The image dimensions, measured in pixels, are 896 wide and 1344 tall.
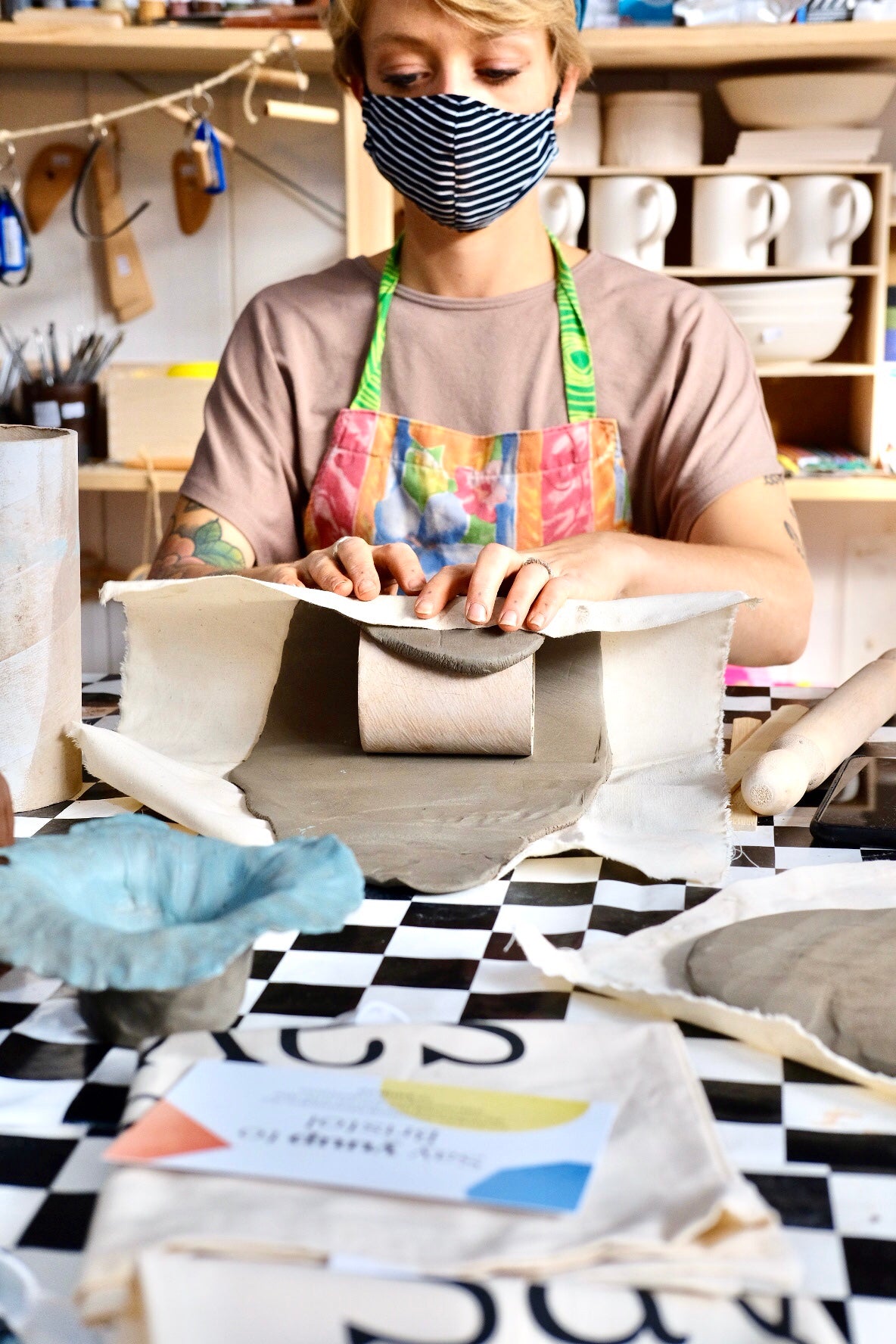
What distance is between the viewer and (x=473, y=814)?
34.3 inches

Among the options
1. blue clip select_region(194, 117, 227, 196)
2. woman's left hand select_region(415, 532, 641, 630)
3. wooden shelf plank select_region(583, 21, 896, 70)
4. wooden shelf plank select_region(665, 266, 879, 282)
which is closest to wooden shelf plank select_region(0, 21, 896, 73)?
wooden shelf plank select_region(583, 21, 896, 70)

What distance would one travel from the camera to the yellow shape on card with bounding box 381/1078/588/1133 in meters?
0.48

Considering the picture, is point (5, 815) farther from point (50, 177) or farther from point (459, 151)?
point (50, 177)

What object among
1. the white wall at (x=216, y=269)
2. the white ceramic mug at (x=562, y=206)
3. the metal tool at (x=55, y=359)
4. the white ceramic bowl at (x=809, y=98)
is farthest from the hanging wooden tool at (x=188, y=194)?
the white ceramic bowl at (x=809, y=98)

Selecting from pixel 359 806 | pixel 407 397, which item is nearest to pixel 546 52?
pixel 407 397

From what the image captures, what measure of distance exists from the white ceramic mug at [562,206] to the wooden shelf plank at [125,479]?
31.0 inches

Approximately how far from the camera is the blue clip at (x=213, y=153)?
220cm

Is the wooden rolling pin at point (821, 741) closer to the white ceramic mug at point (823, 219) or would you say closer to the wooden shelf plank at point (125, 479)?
the white ceramic mug at point (823, 219)

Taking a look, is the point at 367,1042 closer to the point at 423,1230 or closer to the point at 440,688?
the point at 423,1230

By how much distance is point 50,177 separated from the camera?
2.56 metres

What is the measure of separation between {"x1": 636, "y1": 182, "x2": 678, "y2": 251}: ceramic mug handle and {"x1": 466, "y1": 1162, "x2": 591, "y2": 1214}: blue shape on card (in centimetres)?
201

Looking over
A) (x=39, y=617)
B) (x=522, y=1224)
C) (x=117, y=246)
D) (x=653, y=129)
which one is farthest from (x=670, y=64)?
(x=522, y=1224)

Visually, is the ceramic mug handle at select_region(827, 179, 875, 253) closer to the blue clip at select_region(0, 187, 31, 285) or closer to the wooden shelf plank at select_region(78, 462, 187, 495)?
the wooden shelf plank at select_region(78, 462, 187, 495)

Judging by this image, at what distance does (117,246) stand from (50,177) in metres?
0.19
